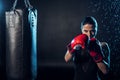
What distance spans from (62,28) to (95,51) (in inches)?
51.8

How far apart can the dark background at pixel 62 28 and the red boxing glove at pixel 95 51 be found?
1.13 m

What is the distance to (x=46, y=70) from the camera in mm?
3111

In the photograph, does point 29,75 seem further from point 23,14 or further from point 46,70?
point 46,70

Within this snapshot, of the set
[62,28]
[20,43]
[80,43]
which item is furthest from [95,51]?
[62,28]

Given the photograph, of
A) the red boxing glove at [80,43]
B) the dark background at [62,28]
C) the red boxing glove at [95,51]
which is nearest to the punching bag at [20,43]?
the red boxing glove at [80,43]

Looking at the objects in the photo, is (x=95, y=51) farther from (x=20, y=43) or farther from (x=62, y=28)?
(x=62, y=28)

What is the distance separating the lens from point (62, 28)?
3000mm

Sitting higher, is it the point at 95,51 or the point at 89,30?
the point at 89,30

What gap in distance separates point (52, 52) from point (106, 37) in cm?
76

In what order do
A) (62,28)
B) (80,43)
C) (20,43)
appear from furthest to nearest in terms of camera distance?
1. (62,28)
2. (20,43)
3. (80,43)

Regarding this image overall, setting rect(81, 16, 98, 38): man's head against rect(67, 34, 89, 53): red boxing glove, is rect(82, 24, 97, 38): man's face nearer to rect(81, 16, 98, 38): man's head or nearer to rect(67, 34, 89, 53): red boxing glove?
rect(81, 16, 98, 38): man's head

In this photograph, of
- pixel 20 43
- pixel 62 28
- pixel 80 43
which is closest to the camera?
pixel 80 43

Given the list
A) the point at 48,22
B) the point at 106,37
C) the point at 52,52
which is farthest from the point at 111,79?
the point at 48,22

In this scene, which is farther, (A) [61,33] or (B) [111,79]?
(A) [61,33]
